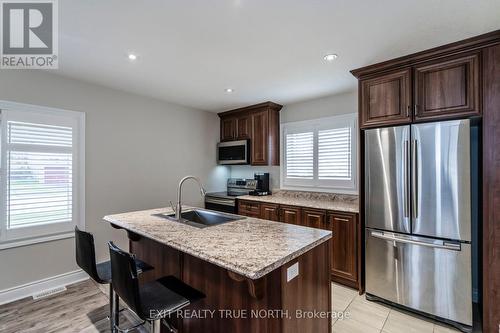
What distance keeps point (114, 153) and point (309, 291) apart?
3.06 m

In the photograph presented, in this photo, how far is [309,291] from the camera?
5.32 feet

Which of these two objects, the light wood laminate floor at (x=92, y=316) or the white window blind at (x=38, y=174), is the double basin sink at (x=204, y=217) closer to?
the light wood laminate floor at (x=92, y=316)

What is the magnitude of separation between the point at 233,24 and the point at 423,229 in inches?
97.6

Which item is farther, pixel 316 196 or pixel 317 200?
pixel 316 196

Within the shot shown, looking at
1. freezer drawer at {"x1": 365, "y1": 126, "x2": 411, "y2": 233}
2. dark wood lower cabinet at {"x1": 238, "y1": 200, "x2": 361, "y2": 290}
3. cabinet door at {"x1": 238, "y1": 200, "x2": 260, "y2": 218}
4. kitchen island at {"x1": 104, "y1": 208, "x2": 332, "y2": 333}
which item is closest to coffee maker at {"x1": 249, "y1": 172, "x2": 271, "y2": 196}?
cabinet door at {"x1": 238, "y1": 200, "x2": 260, "y2": 218}

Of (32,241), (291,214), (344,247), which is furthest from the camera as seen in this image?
(291,214)

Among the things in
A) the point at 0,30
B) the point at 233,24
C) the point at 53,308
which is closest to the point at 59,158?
the point at 0,30

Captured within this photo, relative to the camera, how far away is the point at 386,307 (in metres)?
2.50

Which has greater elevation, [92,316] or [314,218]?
[314,218]

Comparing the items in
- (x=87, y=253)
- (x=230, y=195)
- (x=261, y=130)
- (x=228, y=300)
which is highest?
(x=261, y=130)

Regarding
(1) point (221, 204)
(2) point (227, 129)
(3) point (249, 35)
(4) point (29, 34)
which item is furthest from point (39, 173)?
(2) point (227, 129)

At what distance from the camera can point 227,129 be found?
4754 mm

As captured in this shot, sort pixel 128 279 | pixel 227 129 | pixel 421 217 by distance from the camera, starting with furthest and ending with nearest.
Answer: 1. pixel 227 129
2. pixel 421 217
3. pixel 128 279

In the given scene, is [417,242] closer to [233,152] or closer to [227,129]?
[233,152]
